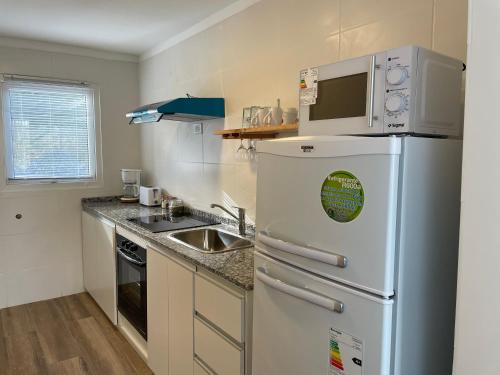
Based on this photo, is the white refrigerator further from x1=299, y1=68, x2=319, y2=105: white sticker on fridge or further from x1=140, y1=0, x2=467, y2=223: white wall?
x1=140, y1=0, x2=467, y2=223: white wall

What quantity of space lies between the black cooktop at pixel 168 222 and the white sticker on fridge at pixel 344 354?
5.11ft

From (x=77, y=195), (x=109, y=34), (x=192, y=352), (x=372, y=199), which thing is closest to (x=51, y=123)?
(x=77, y=195)

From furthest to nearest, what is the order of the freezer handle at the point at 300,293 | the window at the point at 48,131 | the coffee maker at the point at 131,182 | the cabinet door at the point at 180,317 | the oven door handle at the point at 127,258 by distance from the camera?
the coffee maker at the point at 131,182
the window at the point at 48,131
the oven door handle at the point at 127,258
the cabinet door at the point at 180,317
the freezer handle at the point at 300,293

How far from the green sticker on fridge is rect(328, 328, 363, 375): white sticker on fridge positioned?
0.33m

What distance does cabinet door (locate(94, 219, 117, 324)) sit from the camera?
287 centimetres

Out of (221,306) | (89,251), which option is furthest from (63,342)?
(221,306)

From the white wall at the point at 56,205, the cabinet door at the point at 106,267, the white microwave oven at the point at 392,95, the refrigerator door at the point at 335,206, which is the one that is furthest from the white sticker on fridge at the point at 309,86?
the white wall at the point at 56,205

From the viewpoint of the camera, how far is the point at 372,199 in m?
0.98

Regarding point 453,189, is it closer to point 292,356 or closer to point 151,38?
point 292,356

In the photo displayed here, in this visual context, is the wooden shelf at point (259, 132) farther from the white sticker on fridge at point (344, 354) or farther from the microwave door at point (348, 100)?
the white sticker on fridge at point (344, 354)

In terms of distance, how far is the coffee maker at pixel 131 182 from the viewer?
12.1ft

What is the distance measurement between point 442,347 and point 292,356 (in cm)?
47

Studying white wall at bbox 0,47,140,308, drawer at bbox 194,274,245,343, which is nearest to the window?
white wall at bbox 0,47,140,308

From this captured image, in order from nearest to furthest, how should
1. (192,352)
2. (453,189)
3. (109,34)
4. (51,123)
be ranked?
(453,189) < (192,352) < (109,34) < (51,123)
